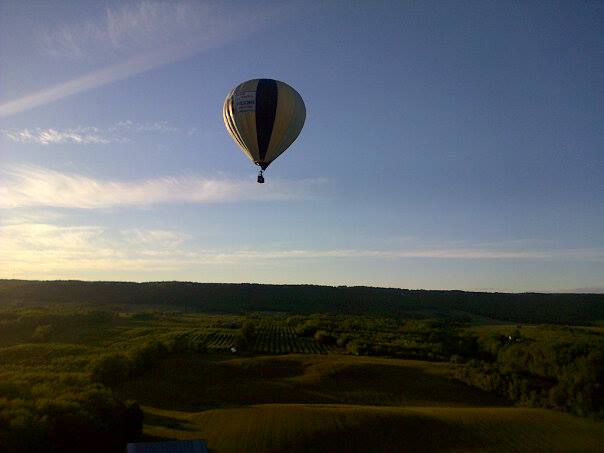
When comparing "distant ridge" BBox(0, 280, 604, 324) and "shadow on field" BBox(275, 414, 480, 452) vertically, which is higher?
"distant ridge" BBox(0, 280, 604, 324)

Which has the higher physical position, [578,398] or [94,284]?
[94,284]

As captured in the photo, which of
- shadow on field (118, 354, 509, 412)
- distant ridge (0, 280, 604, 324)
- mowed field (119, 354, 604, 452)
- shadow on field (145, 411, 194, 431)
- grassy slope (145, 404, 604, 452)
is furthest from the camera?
distant ridge (0, 280, 604, 324)

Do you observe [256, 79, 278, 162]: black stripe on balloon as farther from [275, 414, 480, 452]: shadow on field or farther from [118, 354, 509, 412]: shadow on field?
[118, 354, 509, 412]: shadow on field

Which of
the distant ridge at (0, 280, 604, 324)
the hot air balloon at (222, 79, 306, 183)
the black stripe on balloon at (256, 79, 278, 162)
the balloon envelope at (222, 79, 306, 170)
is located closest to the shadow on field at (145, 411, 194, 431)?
the hot air balloon at (222, 79, 306, 183)

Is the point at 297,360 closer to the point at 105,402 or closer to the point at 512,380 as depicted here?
the point at 512,380

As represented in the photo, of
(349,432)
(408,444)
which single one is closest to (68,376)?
(349,432)

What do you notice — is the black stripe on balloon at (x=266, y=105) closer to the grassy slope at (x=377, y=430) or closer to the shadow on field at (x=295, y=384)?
the grassy slope at (x=377, y=430)

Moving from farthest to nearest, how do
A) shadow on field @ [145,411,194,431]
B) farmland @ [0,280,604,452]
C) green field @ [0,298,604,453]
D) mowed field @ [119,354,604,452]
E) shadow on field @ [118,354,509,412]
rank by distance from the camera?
shadow on field @ [118,354,509,412], shadow on field @ [145,411,194,431], mowed field @ [119,354,604,452], farmland @ [0,280,604,452], green field @ [0,298,604,453]
